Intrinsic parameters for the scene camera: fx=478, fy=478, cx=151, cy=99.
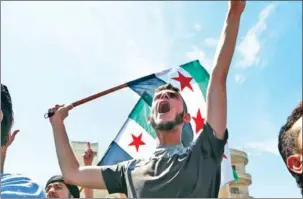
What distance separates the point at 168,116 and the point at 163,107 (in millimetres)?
74

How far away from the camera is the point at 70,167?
9.07 ft

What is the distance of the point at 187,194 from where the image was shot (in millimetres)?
2406

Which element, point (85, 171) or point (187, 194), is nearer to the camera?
point (187, 194)

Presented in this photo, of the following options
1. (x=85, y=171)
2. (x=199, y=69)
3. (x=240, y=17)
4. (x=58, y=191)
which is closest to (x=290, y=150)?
(x=240, y=17)

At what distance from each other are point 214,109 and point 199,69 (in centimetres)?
255

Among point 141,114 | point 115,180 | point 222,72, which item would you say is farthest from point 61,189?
point 222,72

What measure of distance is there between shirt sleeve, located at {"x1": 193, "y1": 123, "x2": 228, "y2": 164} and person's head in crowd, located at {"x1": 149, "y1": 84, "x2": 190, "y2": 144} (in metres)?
0.24

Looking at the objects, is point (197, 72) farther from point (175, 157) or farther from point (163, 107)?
point (175, 157)

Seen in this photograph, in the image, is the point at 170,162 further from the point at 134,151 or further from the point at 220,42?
the point at 134,151

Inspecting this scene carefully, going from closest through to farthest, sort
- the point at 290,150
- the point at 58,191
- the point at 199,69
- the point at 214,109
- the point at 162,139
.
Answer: the point at 290,150
the point at 214,109
the point at 162,139
the point at 58,191
the point at 199,69

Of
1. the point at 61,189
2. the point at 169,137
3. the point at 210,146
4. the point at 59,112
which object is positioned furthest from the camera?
the point at 61,189

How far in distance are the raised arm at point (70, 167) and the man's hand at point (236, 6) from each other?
1166 millimetres

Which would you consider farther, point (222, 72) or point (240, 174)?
point (240, 174)

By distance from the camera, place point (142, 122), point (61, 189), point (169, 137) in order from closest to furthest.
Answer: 1. point (169, 137)
2. point (61, 189)
3. point (142, 122)
